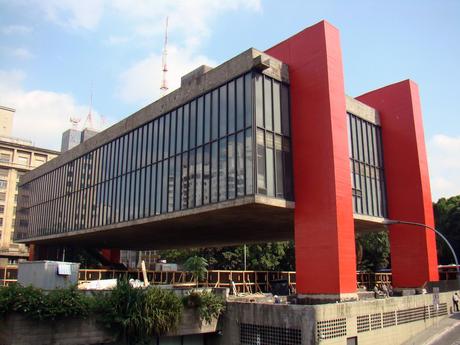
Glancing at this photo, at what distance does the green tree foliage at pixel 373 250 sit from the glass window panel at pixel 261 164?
43849 mm

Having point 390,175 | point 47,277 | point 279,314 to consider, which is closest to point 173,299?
point 279,314

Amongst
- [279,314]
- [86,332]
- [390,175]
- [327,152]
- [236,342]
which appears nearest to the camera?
[86,332]

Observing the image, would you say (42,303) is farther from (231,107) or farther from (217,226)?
(217,226)

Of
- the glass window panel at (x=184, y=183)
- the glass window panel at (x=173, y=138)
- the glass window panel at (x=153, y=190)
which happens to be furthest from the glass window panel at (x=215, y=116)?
the glass window panel at (x=153, y=190)

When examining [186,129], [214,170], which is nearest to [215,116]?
[186,129]

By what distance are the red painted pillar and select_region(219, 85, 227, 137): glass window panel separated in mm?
4553

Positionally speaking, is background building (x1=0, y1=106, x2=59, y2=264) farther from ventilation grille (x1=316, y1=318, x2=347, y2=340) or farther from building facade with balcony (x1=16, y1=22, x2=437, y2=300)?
ventilation grille (x1=316, y1=318, x2=347, y2=340)

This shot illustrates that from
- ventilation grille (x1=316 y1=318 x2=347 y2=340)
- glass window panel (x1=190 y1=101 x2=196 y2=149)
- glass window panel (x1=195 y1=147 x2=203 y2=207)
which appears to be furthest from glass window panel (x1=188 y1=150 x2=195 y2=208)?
ventilation grille (x1=316 y1=318 x2=347 y2=340)

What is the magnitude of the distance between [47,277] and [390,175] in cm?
2715

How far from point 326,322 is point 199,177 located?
44.9ft

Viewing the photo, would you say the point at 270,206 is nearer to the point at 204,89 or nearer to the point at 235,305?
the point at 235,305

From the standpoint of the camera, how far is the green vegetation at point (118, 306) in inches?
744

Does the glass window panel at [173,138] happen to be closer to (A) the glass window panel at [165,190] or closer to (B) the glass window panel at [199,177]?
(A) the glass window panel at [165,190]

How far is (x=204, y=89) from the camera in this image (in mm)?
31125
